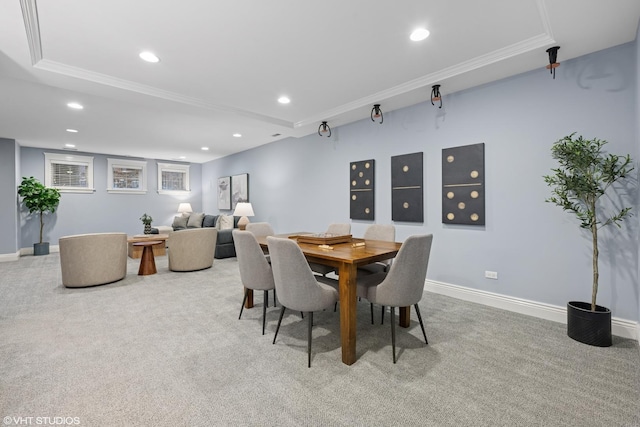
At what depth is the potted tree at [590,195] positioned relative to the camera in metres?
2.23

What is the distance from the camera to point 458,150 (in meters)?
3.34

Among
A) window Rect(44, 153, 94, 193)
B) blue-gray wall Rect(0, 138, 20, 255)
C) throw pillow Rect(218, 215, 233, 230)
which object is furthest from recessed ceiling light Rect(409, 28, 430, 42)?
window Rect(44, 153, 94, 193)

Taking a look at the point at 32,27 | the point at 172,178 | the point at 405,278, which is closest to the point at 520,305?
the point at 405,278

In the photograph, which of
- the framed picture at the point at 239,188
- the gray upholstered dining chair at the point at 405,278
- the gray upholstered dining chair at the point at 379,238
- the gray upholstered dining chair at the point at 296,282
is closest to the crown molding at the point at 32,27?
the gray upholstered dining chair at the point at 296,282

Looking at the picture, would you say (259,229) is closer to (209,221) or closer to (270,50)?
(270,50)

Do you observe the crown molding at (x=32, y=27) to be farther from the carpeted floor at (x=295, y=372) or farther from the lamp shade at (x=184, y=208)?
the lamp shade at (x=184, y=208)

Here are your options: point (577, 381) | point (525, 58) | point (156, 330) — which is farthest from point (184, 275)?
point (525, 58)

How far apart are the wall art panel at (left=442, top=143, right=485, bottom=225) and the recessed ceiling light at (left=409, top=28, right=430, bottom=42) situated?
139 cm

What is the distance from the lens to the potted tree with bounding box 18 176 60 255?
612cm

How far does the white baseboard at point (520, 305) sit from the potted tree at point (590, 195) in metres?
0.20

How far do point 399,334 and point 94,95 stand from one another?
14.4ft

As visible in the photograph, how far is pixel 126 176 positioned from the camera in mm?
7879

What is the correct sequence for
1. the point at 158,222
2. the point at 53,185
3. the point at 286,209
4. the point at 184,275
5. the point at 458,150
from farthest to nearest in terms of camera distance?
the point at 158,222
the point at 53,185
the point at 286,209
the point at 184,275
the point at 458,150

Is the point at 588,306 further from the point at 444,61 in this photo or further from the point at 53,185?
the point at 53,185
